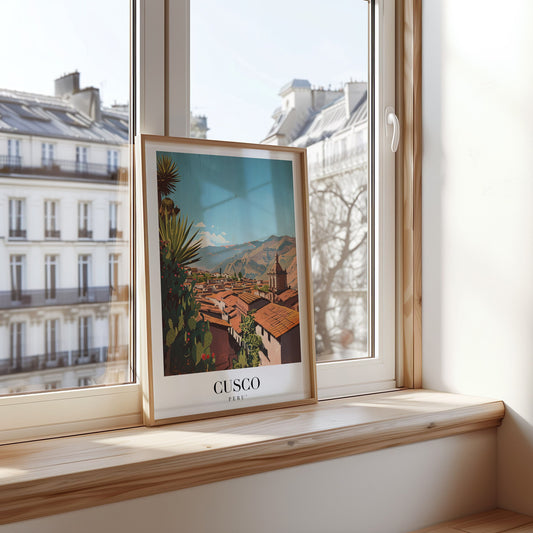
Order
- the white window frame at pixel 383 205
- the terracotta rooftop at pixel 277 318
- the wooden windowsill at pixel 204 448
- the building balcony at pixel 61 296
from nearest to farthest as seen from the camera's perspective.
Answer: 1. the wooden windowsill at pixel 204 448
2. the building balcony at pixel 61 296
3. the terracotta rooftop at pixel 277 318
4. the white window frame at pixel 383 205

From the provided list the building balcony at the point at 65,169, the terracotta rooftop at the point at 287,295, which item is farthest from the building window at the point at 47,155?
the terracotta rooftop at the point at 287,295

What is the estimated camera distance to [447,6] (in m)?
1.52

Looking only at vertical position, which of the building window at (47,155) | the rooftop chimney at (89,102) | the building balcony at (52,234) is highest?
the rooftop chimney at (89,102)

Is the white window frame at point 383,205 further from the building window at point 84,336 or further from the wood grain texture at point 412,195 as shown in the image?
the building window at point 84,336

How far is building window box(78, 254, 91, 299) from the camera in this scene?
116 cm

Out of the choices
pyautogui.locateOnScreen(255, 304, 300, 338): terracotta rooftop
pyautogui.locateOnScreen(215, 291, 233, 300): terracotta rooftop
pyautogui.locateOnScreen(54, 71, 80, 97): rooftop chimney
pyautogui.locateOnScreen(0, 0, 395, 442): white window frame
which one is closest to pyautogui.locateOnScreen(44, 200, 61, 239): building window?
pyautogui.locateOnScreen(0, 0, 395, 442): white window frame

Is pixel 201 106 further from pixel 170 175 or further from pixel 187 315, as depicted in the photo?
pixel 187 315

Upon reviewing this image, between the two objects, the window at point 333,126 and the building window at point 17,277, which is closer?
the building window at point 17,277

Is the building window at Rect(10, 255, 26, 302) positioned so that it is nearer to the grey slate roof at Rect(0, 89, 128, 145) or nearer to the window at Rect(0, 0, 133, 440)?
the window at Rect(0, 0, 133, 440)

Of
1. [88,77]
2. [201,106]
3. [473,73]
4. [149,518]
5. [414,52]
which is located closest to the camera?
[149,518]

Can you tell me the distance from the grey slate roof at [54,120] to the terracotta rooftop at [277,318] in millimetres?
458

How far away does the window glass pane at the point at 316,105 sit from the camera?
1.33 metres

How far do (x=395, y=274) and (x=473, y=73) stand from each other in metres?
0.53

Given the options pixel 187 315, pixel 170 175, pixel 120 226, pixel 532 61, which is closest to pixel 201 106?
pixel 170 175
